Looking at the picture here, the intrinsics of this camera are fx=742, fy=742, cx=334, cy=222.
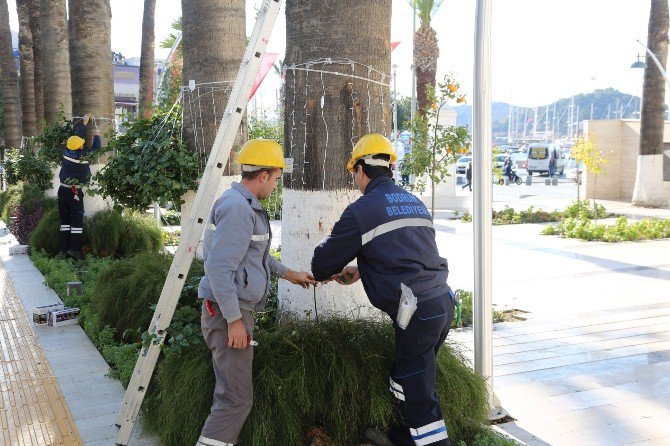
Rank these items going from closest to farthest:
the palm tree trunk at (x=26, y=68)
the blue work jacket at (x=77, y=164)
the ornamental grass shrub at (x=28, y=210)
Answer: the blue work jacket at (x=77, y=164) < the ornamental grass shrub at (x=28, y=210) < the palm tree trunk at (x=26, y=68)

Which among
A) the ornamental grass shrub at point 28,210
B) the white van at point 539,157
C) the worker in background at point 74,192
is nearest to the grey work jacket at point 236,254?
the worker in background at point 74,192

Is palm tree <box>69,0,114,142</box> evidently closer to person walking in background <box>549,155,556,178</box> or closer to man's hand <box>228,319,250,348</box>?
man's hand <box>228,319,250,348</box>

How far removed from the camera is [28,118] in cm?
2216

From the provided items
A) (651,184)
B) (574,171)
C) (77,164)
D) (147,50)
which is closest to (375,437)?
(77,164)

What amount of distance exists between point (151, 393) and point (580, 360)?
3.93m

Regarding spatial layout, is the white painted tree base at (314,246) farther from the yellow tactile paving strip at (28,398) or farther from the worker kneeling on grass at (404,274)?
the yellow tactile paving strip at (28,398)

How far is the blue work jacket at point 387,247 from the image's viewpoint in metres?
4.07

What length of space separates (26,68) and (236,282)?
2112 centimetres

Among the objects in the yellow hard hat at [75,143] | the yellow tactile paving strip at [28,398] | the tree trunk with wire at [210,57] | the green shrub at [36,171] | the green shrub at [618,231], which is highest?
the tree trunk with wire at [210,57]

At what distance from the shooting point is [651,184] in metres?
22.2

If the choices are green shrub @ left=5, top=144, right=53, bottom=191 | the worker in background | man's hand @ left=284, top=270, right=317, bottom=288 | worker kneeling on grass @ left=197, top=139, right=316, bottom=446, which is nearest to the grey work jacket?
worker kneeling on grass @ left=197, top=139, right=316, bottom=446

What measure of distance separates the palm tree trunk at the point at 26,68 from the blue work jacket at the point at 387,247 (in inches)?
791

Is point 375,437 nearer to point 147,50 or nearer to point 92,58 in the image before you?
point 92,58

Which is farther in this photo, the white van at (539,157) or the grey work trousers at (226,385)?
the white van at (539,157)
